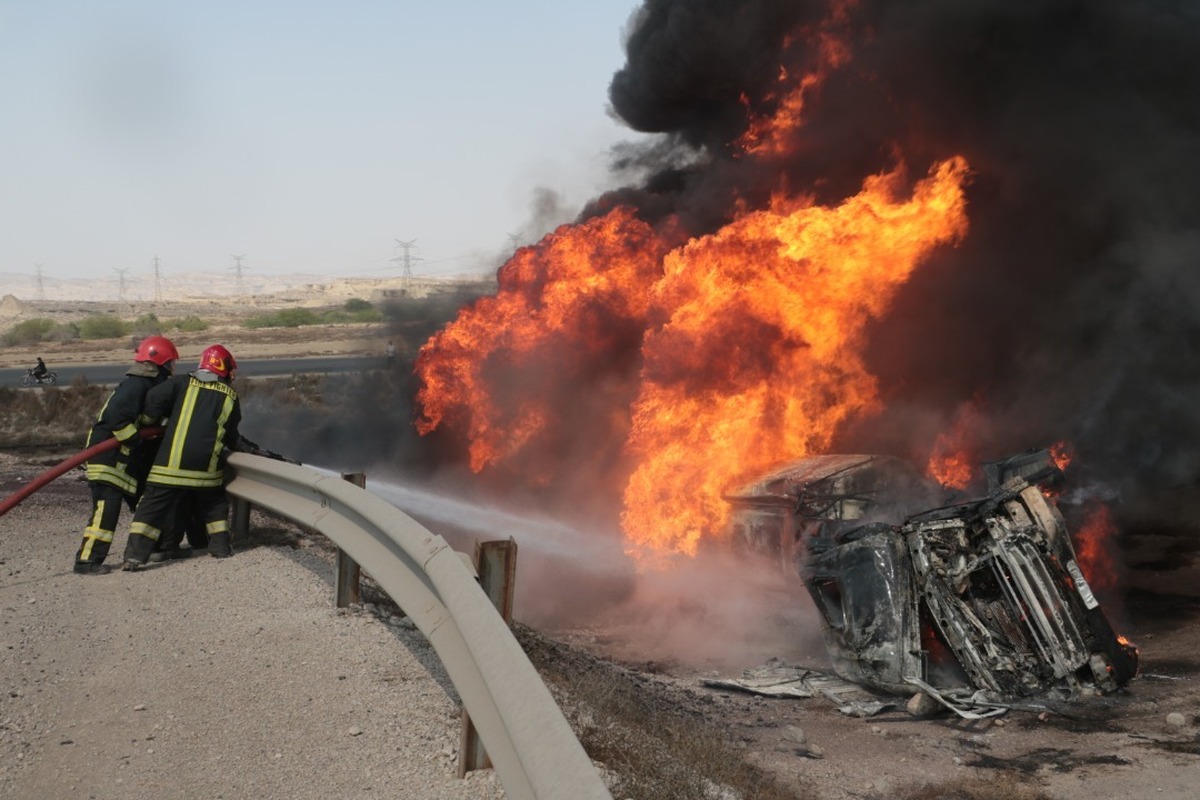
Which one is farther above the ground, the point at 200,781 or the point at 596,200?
the point at 596,200

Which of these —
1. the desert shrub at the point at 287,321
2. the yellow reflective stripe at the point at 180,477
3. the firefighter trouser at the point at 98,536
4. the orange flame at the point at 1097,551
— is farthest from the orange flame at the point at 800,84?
the desert shrub at the point at 287,321

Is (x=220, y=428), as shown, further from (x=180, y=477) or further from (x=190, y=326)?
(x=190, y=326)

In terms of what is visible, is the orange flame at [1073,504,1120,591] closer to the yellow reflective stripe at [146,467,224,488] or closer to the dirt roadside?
the dirt roadside

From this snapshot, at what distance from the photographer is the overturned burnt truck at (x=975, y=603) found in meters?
7.10

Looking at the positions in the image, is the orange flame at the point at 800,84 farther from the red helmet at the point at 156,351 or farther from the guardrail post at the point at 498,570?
the guardrail post at the point at 498,570

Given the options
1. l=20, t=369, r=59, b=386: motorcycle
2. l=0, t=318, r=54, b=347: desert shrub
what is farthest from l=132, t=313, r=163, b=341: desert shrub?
l=20, t=369, r=59, b=386: motorcycle

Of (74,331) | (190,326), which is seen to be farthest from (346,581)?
(190,326)

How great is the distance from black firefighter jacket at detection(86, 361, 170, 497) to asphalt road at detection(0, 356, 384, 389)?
26218mm

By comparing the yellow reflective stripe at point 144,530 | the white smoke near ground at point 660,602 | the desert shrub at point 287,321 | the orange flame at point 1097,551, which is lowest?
the white smoke near ground at point 660,602

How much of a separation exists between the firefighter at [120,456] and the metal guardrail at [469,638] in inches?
66.5

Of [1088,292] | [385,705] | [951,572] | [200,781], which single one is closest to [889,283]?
[1088,292]

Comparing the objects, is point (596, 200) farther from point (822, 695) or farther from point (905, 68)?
point (822, 695)

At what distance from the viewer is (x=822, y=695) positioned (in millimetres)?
7574

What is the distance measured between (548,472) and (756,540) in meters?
6.99
